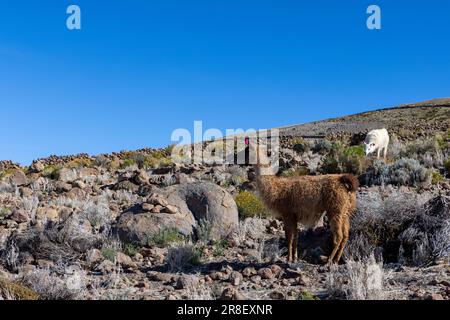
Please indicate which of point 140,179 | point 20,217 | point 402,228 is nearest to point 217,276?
point 402,228

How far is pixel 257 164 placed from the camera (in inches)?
343

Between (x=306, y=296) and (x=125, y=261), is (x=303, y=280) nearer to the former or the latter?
(x=306, y=296)

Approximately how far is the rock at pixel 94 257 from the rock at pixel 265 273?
108 inches

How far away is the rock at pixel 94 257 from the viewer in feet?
28.7

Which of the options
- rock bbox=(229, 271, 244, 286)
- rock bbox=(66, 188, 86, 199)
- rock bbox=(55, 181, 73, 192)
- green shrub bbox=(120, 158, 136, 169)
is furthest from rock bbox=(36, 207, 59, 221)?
green shrub bbox=(120, 158, 136, 169)

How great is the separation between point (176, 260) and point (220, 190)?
2.83 meters

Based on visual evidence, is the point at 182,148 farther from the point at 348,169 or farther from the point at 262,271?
the point at 262,271

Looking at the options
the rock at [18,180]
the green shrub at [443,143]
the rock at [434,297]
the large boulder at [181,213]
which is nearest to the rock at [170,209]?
the large boulder at [181,213]

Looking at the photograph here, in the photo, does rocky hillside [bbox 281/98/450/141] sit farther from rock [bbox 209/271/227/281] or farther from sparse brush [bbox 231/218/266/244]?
rock [bbox 209/271/227/281]

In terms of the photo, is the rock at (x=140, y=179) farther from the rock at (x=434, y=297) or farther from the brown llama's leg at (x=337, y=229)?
the rock at (x=434, y=297)

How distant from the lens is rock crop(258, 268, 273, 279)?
754 centimetres
